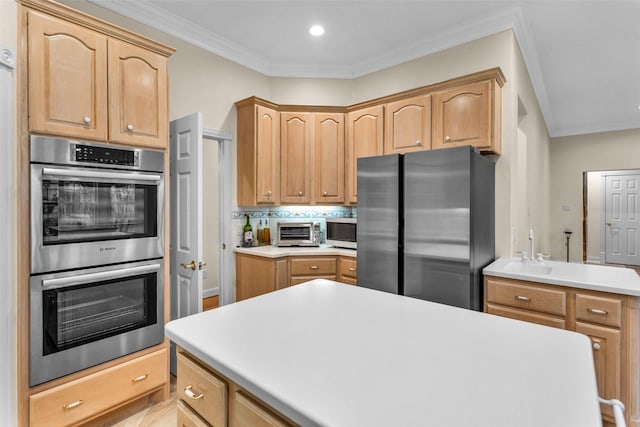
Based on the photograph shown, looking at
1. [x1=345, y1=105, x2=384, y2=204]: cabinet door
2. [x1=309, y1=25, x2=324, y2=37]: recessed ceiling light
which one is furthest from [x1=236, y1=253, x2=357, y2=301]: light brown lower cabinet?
[x1=309, y1=25, x2=324, y2=37]: recessed ceiling light

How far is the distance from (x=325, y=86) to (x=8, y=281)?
3462 mm

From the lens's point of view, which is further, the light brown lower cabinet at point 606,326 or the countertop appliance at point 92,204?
the light brown lower cabinet at point 606,326

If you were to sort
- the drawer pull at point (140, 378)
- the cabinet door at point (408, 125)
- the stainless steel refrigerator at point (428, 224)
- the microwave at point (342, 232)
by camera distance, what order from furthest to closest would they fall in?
the microwave at point (342, 232) < the cabinet door at point (408, 125) < the stainless steel refrigerator at point (428, 224) < the drawer pull at point (140, 378)

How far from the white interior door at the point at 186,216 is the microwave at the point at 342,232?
1678mm

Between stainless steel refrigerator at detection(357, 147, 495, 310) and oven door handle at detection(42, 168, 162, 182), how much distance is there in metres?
1.63

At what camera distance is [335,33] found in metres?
3.23

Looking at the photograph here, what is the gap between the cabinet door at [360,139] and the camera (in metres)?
3.42

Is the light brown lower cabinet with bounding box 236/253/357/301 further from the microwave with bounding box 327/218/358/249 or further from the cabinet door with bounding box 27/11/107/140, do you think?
the cabinet door with bounding box 27/11/107/140

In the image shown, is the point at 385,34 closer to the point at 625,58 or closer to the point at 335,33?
the point at 335,33

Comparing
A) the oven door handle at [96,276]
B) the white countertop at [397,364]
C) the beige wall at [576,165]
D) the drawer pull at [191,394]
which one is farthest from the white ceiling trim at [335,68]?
the beige wall at [576,165]

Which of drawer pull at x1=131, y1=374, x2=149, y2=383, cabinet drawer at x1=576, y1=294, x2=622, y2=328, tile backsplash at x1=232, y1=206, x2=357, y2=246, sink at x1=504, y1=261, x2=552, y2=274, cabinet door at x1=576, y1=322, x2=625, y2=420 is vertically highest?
tile backsplash at x1=232, y1=206, x2=357, y2=246

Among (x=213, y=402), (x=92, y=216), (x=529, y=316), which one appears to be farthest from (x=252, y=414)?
(x=529, y=316)

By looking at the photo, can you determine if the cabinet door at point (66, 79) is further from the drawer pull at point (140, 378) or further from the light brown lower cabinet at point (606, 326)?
the light brown lower cabinet at point (606, 326)

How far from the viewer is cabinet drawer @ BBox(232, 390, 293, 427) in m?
0.79
